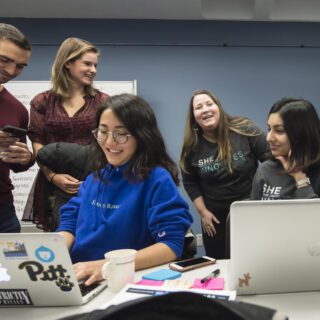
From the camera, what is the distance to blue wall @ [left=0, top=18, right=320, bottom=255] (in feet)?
10.9

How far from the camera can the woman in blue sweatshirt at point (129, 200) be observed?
122 centimetres

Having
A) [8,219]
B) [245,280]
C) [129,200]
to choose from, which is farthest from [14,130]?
[245,280]

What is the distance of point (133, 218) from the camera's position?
126cm

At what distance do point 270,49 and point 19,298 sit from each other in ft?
10.4

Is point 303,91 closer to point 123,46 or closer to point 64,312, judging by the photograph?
point 123,46

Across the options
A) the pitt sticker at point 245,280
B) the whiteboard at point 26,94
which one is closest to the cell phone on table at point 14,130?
the pitt sticker at point 245,280

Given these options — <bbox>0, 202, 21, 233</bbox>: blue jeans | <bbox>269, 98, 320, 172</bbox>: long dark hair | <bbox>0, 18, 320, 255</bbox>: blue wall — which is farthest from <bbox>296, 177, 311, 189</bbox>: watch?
<bbox>0, 18, 320, 255</bbox>: blue wall

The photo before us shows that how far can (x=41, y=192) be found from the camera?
5.90 ft

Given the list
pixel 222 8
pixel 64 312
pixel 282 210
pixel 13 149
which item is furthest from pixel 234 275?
pixel 222 8

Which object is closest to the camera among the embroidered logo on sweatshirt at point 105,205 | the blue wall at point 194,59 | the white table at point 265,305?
the white table at point 265,305

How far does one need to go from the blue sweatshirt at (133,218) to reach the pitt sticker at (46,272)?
1.29ft

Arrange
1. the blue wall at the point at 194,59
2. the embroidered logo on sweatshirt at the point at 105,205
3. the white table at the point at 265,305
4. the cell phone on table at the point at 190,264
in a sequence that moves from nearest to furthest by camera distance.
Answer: the white table at the point at 265,305 < the cell phone on table at the point at 190,264 < the embroidered logo on sweatshirt at the point at 105,205 < the blue wall at the point at 194,59

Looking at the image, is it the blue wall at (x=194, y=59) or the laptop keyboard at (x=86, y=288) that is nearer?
the laptop keyboard at (x=86, y=288)

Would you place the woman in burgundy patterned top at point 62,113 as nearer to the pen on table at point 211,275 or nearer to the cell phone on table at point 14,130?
the cell phone on table at point 14,130
